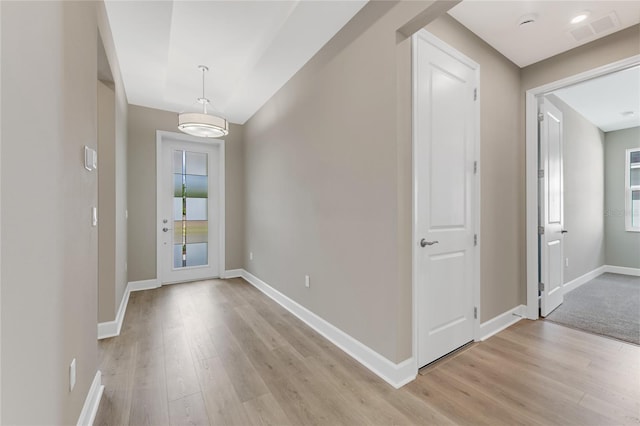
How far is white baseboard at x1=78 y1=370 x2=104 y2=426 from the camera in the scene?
1468mm

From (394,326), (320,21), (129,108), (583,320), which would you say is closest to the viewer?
(394,326)

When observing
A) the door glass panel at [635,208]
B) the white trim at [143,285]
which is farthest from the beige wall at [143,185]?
the door glass panel at [635,208]

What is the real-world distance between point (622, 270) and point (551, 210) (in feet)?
11.9

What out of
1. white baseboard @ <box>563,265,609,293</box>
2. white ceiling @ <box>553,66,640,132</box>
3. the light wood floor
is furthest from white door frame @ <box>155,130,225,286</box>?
white baseboard @ <box>563,265,609,293</box>

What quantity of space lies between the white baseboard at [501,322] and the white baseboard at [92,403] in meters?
2.96

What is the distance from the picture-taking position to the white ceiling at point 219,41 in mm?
2178

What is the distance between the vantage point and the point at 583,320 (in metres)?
2.89

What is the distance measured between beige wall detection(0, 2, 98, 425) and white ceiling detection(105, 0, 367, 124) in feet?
3.03

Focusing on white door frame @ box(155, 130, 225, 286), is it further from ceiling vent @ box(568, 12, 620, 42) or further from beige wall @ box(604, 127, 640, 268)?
beige wall @ box(604, 127, 640, 268)

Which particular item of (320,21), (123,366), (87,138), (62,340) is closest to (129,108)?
(87,138)

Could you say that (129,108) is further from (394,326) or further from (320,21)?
(394,326)

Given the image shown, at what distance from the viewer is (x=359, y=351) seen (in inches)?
86.0

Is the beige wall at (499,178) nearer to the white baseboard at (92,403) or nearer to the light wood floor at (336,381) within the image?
the light wood floor at (336,381)

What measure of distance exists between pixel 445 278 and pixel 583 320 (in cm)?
204
